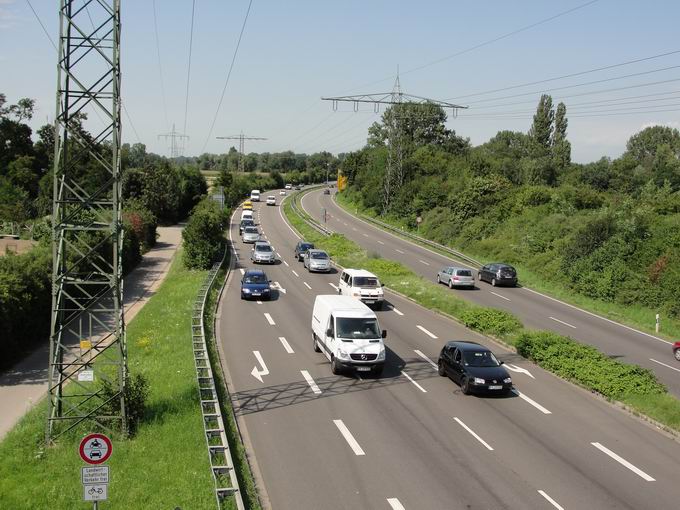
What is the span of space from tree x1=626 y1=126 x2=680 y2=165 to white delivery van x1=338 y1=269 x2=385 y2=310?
10613 centimetres

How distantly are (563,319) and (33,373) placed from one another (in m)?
26.9

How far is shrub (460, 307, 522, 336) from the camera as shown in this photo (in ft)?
94.9

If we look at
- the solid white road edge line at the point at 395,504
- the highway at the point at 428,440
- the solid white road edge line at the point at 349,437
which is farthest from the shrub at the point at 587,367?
the solid white road edge line at the point at 395,504

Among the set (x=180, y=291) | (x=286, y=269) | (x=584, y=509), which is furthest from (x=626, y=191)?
(x=584, y=509)

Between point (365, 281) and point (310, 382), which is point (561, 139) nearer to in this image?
point (365, 281)

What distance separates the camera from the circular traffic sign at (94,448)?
37.6ft

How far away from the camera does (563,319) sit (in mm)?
35562

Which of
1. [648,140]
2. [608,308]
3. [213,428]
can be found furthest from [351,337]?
[648,140]

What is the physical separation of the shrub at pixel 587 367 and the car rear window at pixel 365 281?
10452 millimetres

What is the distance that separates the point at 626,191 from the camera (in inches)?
3344

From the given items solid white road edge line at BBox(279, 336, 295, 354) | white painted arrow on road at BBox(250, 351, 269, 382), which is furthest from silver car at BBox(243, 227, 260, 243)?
white painted arrow on road at BBox(250, 351, 269, 382)

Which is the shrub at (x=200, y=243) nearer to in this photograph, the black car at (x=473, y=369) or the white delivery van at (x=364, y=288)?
Result: the white delivery van at (x=364, y=288)

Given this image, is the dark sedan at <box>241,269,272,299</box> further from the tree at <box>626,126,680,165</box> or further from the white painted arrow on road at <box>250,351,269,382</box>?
the tree at <box>626,126,680,165</box>

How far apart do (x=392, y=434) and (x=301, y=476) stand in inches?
140
